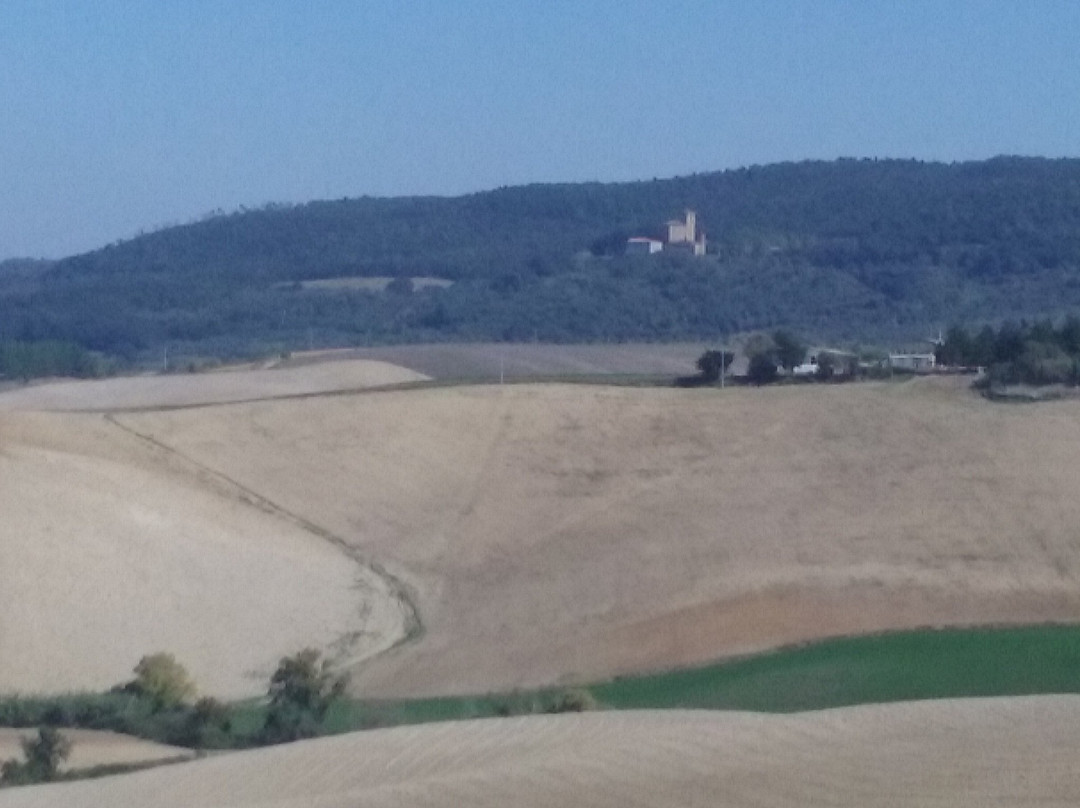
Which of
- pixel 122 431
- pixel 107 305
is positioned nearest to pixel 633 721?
pixel 122 431

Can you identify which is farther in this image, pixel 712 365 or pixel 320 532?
pixel 712 365

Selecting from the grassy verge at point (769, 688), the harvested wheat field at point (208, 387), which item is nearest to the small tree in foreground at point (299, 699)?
the grassy verge at point (769, 688)

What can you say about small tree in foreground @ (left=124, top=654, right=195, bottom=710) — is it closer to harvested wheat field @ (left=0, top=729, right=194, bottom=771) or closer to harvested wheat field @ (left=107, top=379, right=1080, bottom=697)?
harvested wheat field @ (left=0, top=729, right=194, bottom=771)

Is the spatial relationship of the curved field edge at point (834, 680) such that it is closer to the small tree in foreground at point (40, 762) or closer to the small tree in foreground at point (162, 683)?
the small tree in foreground at point (162, 683)

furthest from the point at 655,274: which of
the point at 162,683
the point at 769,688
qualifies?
the point at 769,688

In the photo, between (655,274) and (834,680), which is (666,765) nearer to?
(834,680)
